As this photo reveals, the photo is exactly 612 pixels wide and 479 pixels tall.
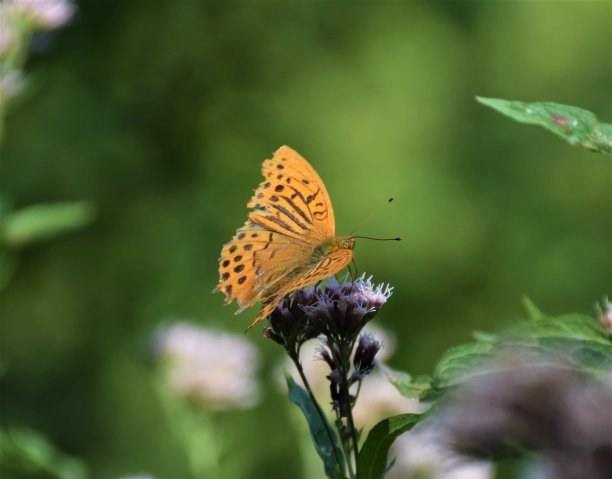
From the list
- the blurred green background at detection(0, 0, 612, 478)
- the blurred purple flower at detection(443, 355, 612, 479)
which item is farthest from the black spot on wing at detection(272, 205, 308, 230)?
the blurred green background at detection(0, 0, 612, 478)

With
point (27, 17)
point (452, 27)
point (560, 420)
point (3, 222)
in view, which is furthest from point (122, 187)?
point (560, 420)

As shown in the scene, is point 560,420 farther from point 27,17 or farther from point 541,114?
point 27,17

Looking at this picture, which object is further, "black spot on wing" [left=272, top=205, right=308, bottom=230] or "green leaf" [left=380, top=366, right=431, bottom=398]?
"black spot on wing" [left=272, top=205, right=308, bottom=230]

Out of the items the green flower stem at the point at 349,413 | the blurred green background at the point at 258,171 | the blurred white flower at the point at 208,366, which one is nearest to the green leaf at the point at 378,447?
the green flower stem at the point at 349,413

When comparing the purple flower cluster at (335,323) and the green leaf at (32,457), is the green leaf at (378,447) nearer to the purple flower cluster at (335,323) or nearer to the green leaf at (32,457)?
the purple flower cluster at (335,323)

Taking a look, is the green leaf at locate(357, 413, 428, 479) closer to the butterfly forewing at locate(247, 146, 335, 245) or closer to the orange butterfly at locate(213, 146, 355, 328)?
the orange butterfly at locate(213, 146, 355, 328)

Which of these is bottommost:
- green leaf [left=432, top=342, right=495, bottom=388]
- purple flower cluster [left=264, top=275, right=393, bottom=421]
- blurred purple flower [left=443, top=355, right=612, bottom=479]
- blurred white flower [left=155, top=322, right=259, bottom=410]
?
blurred purple flower [left=443, top=355, right=612, bottom=479]
